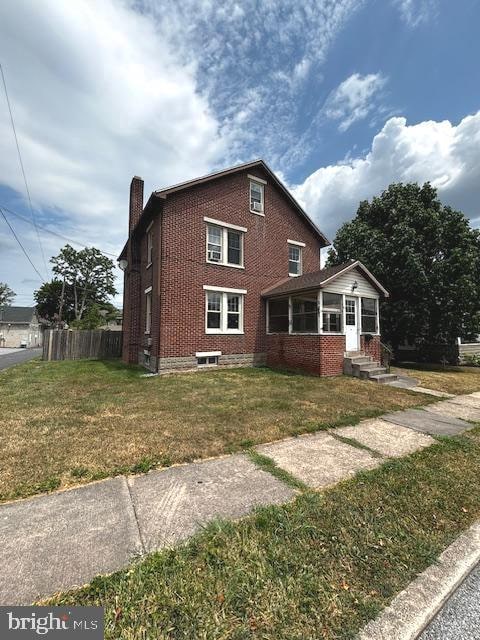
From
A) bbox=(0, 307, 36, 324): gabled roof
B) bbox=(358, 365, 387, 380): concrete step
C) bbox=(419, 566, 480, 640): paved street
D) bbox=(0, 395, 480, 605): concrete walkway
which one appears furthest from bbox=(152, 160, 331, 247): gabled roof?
bbox=(0, 307, 36, 324): gabled roof

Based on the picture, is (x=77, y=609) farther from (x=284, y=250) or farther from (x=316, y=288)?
(x=284, y=250)

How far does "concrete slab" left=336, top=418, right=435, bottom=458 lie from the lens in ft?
14.2

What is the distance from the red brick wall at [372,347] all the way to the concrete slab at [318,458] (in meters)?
7.83

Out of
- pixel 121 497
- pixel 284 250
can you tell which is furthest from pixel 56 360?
pixel 121 497

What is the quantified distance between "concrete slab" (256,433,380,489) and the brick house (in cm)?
609

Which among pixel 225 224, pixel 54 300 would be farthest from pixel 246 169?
pixel 54 300

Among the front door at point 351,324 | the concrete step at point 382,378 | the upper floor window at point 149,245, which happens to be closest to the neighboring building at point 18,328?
the upper floor window at point 149,245

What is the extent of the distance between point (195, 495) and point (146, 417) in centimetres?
285

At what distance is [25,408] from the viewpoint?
240 inches

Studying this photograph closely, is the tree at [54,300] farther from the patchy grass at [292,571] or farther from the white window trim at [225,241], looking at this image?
the patchy grass at [292,571]

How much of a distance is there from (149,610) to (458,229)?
1782 cm

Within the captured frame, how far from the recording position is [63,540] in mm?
2340

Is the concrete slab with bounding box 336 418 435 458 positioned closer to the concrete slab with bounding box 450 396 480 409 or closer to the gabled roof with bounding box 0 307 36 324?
the concrete slab with bounding box 450 396 480 409

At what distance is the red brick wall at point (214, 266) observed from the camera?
36.4ft
